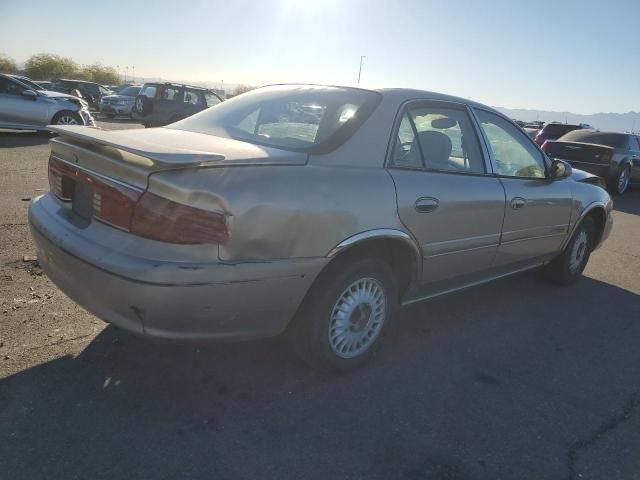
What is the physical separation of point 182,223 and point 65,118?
40.5ft

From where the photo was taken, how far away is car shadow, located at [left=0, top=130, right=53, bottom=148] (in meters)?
11.7

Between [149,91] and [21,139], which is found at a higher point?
[149,91]

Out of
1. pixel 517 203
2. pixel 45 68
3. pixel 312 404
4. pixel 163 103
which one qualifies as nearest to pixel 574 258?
pixel 517 203

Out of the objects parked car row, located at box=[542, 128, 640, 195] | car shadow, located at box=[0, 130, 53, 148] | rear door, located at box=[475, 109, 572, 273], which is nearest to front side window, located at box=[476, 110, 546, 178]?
rear door, located at box=[475, 109, 572, 273]

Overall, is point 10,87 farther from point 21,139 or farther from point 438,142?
point 438,142

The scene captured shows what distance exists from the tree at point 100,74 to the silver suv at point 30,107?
167 feet

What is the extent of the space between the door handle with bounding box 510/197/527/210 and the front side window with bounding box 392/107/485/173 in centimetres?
39

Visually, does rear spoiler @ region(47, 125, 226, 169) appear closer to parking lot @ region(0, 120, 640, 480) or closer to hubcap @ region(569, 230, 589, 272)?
parking lot @ region(0, 120, 640, 480)

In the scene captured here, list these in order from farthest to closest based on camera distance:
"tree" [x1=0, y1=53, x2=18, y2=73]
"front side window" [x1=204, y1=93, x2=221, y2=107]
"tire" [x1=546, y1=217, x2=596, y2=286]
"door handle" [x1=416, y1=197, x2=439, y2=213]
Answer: "tree" [x1=0, y1=53, x2=18, y2=73] < "front side window" [x1=204, y1=93, x2=221, y2=107] < "tire" [x1=546, y1=217, x2=596, y2=286] < "door handle" [x1=416, y1=197, x2=439, y2=213]

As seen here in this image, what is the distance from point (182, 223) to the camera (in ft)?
7.38

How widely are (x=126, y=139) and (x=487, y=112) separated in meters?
2.62

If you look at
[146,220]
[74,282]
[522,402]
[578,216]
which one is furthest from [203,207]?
[578,216]

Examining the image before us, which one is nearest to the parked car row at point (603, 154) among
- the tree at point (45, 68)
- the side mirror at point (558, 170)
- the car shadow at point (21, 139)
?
the side mirror at point (558, 170)

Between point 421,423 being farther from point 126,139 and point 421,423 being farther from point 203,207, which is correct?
point 126,139
